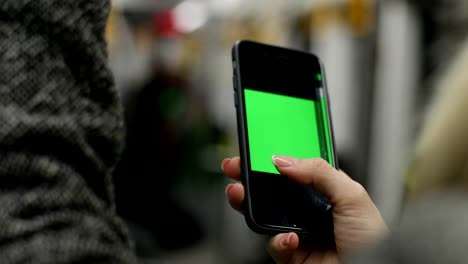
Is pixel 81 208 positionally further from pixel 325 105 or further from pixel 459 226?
pixel 325 105

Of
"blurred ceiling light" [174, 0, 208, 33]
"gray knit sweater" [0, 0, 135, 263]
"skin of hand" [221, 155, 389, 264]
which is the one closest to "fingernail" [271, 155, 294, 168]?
"skin of hand" [221, 155, 389, 264]

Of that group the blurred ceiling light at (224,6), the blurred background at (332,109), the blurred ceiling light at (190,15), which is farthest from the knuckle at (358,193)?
the blurred ceiling light at (190,15)

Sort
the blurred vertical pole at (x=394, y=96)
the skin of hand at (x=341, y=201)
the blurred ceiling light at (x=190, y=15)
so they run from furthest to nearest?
the blurred ceiling light at (x=190, y=15) < the blurred vertical pole at (x=394, y=96) < the skin of hand at (x=341, y=201)

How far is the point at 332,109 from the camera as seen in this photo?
9.82 ft

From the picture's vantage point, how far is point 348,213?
0.71 metres

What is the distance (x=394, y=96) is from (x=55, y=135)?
2302 mm

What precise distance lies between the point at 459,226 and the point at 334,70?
2720mm

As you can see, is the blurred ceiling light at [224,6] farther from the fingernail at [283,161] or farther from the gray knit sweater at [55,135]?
the gray knit sweater at [55,135]

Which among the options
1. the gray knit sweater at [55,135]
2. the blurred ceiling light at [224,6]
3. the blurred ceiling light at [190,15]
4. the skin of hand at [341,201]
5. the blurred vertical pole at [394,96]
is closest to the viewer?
the gray knit sweater at [55,135]

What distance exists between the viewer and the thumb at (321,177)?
0.71 metres

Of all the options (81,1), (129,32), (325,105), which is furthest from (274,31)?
(81,1)

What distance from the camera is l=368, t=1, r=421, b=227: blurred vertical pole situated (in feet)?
8.38

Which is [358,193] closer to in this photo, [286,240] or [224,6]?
[286,240]

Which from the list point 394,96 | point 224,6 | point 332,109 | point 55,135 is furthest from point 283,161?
point 224,6
